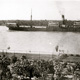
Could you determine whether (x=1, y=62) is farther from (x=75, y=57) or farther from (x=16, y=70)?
(x=75, y=57)

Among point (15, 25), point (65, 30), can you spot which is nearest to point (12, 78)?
point (65, 30)

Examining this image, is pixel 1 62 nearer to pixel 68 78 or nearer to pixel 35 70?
pixel 35 70

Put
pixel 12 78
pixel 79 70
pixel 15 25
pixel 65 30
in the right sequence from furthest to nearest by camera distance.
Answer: pixel 15 25 < pixel 65 30 < pixel 79 70 < pixel 12 78

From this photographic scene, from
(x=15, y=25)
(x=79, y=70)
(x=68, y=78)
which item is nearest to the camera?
(x=68, y=78)

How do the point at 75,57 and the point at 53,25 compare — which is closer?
the point at 75,57

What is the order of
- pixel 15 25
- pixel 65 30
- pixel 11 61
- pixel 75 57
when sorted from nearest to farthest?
pixel 11 61 → pixel 75 57 → pixel 65 30 → pixel 15 25

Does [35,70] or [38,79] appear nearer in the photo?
[38,79]

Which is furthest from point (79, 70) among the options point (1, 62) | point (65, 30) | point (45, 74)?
point (65, 30)

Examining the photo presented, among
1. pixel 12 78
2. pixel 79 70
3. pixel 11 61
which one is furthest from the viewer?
pixel 11 61
